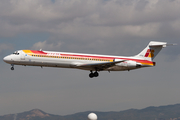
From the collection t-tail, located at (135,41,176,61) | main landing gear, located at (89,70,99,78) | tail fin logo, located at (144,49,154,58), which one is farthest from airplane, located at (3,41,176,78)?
tail fin logo, located at (144,49,154,58)

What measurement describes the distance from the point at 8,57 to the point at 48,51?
6886 millimetres

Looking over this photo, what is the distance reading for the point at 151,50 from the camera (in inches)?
2341

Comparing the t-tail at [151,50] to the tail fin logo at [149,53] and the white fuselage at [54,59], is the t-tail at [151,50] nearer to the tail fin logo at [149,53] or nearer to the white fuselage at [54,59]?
the tail fin logo at [149,53]

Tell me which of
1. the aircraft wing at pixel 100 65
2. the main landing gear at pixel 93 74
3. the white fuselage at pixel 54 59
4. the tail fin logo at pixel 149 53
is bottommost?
the main landing gear at pixel 93 74

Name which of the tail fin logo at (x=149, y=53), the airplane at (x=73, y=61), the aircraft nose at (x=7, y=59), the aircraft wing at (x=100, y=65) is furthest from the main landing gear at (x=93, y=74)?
the aircraft nose at (x=7, y=59)

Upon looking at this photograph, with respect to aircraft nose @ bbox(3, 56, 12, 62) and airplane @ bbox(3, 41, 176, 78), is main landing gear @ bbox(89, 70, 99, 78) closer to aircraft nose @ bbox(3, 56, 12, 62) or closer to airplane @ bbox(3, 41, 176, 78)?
airplane @ bbox(3, 41, 176, 78)

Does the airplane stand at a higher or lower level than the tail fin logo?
lower

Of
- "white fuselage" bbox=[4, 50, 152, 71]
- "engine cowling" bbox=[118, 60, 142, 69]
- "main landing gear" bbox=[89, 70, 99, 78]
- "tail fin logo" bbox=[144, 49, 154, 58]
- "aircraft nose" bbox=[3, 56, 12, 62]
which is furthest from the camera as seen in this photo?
"tail fin logo" bbox=[144, 49, 154, 58]

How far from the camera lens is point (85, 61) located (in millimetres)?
53125

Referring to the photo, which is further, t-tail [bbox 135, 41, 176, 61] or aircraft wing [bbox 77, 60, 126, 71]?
t-tail [bbox 135, 41, 176, 61]

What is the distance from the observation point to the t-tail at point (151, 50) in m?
58.6

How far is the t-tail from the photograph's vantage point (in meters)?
58.6

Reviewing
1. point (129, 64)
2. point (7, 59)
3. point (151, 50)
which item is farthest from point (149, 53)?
point (7, 59)

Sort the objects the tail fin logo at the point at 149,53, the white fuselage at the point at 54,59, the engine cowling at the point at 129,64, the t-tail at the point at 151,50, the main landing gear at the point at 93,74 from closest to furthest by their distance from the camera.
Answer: the white fuselage at the point at 54,59, the engine cowling at the point at 129,64, the main landing gear at the point at 93,74, the t-tail at the point at 151,50, the tail fin logo at the point at 149,53
